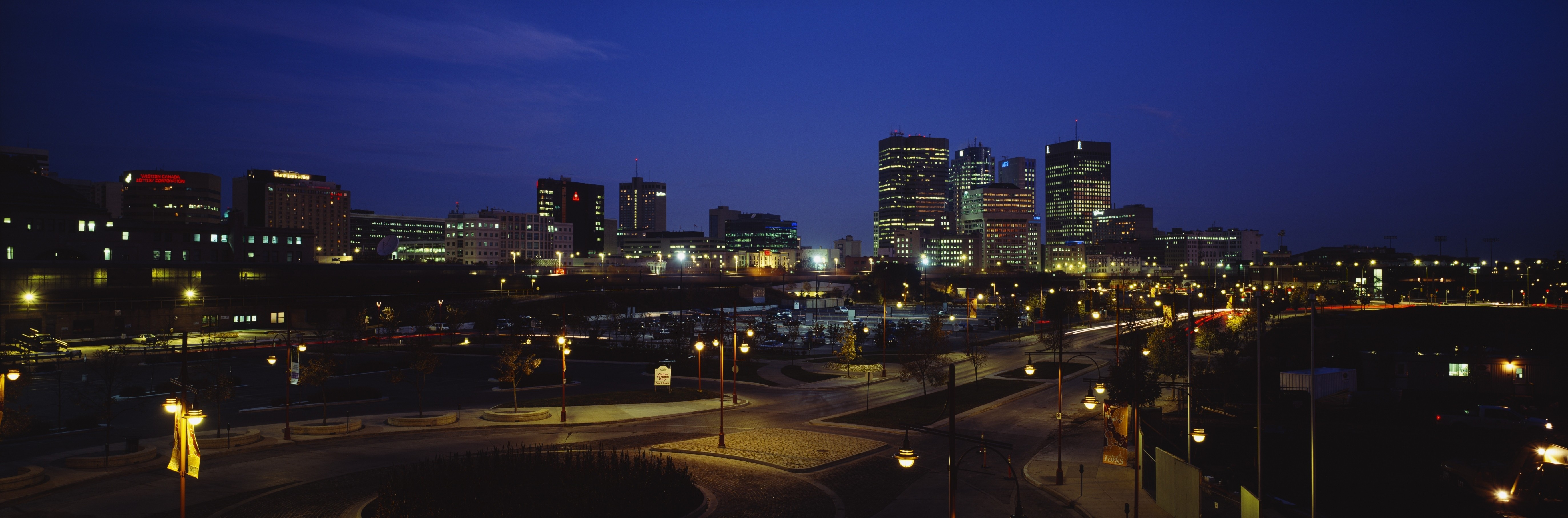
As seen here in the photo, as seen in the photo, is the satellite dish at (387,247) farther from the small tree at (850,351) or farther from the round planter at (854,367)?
the small tree at (850,351)

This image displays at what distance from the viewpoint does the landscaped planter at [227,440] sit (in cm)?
2773

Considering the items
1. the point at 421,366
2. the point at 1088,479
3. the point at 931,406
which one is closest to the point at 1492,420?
the point at 1088,479

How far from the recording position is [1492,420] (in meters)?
36.4

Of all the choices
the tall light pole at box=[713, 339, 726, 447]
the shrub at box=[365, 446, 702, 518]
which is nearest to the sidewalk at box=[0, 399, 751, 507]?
the tall light pole at box=[713, 339, 726, 447]

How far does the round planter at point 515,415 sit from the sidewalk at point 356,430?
197 millimetres

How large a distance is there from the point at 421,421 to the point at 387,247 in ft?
519

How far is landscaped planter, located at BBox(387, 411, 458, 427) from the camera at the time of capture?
107 ft

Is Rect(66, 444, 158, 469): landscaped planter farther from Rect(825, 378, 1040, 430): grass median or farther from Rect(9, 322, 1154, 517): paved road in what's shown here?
Rect(825, 378, 1040, 430): grass median

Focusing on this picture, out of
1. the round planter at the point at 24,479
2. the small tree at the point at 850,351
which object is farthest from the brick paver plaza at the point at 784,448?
the small tree at the point at 850,351

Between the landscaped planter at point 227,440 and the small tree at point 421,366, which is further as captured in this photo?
the small tree at point 421,366

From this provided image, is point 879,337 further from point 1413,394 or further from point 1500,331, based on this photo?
point 1500,331

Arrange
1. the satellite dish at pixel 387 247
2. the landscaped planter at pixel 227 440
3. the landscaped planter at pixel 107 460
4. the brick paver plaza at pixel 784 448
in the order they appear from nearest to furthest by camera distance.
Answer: the landscaped planter at pixel 107 460 → the brick paver plaza at pixel 784 448 → the landscaped planter at pixel 227 440 → the satellite dish at pixel 387 247

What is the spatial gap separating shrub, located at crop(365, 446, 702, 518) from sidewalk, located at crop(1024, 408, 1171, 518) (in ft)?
36.8

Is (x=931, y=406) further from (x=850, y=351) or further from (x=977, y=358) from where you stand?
(x=977, y=358)
